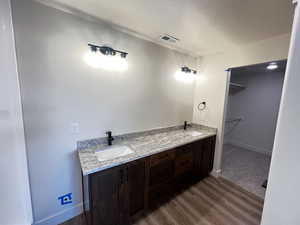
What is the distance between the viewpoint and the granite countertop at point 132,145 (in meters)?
1.26

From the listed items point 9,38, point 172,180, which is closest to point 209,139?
point 172,180

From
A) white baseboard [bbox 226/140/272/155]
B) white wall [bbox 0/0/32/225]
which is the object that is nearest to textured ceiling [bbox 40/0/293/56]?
white wall [bbox 0/0/32/225]

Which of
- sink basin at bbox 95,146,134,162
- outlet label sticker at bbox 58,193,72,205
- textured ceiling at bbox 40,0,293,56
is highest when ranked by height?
textured ceiling at bbox 40,0,293,56

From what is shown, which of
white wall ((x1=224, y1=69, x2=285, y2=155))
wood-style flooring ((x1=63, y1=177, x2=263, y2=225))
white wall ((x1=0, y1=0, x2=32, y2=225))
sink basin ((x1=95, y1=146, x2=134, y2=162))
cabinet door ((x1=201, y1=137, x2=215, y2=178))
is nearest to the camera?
white wall ((x1=0, y1=0, x2=32, y2=225))

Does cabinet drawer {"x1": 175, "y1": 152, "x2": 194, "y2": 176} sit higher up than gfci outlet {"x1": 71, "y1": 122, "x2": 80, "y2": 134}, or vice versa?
gfci outlet {"x1": 71, "y1": 122, "x2": 80, "y2": 134}

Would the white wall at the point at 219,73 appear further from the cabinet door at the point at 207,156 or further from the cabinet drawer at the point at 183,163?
the cabinet drawer at the point at 183,163

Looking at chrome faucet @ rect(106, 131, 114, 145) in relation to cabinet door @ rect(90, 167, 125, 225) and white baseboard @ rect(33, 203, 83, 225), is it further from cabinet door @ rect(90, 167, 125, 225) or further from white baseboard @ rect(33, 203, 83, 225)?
white baseboard @ rect(33, 203, 83, 225)

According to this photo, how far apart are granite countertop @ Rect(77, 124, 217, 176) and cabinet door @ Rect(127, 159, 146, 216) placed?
104 mm

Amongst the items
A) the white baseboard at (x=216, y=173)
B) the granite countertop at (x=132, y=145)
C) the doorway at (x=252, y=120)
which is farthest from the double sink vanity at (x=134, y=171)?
the doorway at (x=252, y=120)

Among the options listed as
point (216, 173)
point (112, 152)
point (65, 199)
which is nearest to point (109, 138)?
point (112, 152)

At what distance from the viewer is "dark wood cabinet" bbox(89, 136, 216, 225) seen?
4.10ft

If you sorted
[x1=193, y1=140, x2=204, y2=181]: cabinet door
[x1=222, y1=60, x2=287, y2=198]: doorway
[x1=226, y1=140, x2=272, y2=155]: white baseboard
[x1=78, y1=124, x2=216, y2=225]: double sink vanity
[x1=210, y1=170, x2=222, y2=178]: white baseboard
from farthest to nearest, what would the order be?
[x1=226, y1=140, x2=272, y2=155]: white baseboard → [x1=222, y1=60, x2=287, y2=198]: doorway → [x1=210, y1=170, x2=222, y2=178]: white baseboard → [x1=193, y1=140, x2=204, y2=181]: cabinet door → [x1=78, y1=124, x2=216, y2=225]: double sink vanity

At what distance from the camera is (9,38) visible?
44.6 inches

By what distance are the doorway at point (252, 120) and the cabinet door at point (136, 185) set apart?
189 cm
